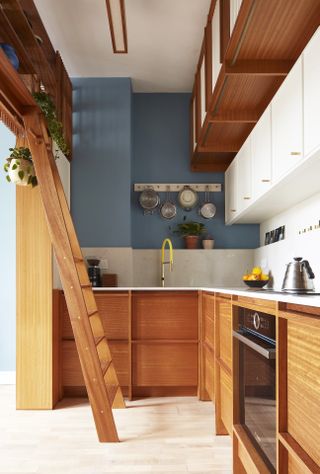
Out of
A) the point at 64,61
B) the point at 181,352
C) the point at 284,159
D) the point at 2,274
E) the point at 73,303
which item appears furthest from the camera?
the point at 2,274

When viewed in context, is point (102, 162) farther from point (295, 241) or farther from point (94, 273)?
point (295, 241)

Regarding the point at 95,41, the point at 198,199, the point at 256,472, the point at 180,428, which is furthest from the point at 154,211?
the point at 256,472

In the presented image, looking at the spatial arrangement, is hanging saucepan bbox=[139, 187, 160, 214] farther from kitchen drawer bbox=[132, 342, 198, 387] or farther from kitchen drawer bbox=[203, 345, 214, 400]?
kitchen drawer bbox=[203, 345, 214, 400]

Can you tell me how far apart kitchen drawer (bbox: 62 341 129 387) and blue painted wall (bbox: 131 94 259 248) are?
134 centimetres

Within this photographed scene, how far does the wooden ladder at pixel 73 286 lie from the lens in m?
3.03

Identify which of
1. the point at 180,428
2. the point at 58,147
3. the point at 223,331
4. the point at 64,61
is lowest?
the point at 180,428

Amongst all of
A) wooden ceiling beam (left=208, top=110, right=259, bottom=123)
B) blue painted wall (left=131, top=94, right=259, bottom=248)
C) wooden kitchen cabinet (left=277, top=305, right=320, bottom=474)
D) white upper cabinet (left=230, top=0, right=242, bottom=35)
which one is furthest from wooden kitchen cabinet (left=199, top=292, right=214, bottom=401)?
wooden kitchen cabinet (left=277, top=305, right=320, bottom=474)

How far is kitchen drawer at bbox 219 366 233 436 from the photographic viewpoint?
101 inches

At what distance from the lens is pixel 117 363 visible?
4.07 m

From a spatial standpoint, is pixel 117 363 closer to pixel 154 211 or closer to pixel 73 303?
pixel 73 303

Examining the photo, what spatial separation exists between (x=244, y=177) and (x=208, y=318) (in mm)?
1096

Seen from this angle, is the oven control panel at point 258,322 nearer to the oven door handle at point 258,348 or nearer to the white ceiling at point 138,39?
the oven door handle at point 258,348

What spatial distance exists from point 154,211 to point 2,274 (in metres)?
1.53

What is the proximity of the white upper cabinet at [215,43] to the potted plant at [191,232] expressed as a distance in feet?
5.79
